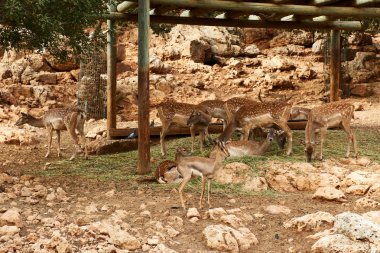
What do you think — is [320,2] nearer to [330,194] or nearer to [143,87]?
[143,87]

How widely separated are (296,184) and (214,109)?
14.3 feet

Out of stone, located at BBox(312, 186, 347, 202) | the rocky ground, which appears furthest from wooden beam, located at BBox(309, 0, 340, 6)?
stone, located at BBox(312, 186, 347, 202)

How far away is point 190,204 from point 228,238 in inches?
58.1

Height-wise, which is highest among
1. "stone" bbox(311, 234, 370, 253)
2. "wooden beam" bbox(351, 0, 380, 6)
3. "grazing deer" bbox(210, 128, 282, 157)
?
"wooden beam" bbox(351, 0, 380, 6)

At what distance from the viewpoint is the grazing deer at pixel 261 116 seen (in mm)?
12844

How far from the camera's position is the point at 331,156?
12359mm

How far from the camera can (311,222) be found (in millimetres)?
8008

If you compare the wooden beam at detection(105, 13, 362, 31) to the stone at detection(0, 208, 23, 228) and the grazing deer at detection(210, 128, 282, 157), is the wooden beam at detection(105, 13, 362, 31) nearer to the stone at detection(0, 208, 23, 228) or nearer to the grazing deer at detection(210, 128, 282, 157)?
the grazing deer at detection(210, 128, 282, 157)

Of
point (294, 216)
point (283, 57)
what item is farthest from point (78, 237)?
point (283, 57)

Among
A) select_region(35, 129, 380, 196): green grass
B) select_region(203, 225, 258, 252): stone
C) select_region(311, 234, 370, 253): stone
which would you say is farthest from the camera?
select_region(35, 129, 380, 196): green grass

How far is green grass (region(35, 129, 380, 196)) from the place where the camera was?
10770 millimetres

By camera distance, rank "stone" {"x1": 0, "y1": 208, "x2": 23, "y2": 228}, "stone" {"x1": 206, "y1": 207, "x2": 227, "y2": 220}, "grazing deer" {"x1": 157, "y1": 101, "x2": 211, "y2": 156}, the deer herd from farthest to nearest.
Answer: "grazing deer" {"x1": 157, "y1": 101, "x2": 211, "y2": 156}, the deer herd, "stone" {"x1": 206, "y1": 207, "x2": 227, "y2": 220}, "stone" {"x1": 0, "y1": 208, "x2": 23, "y2": 228}

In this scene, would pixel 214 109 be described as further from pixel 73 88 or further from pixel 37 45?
pixel 73 88

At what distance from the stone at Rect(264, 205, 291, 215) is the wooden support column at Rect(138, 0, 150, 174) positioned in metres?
3.03
